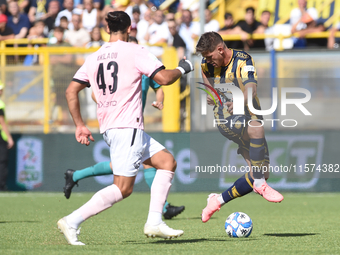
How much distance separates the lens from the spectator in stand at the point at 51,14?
14.2 m

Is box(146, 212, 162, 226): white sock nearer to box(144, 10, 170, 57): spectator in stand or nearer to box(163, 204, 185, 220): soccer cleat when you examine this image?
box(163, 204, 185, 220): soccer cleat

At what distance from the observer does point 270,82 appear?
11.9m

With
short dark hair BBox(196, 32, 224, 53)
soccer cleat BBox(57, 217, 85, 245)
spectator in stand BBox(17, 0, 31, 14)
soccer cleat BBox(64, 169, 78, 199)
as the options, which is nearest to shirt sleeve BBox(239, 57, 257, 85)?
short dark hair BBox(196, 32, 224, 53)

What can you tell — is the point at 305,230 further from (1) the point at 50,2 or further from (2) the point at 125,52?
(1) the point at 50,2

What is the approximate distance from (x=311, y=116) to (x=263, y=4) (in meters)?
5.14

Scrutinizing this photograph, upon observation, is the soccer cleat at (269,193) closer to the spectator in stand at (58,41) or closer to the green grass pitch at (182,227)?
the green grass pitch at (182,227)

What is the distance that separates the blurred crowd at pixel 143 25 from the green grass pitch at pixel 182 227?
3.61 m

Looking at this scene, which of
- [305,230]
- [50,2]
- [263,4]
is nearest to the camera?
[305,230]

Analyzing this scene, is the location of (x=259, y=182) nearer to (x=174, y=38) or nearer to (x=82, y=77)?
(x=82, y=77)

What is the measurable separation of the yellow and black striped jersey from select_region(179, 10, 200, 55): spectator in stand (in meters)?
6.21

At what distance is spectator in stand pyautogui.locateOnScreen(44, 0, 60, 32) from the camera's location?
46.6 ft

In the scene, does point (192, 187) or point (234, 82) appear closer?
point (234, 82)

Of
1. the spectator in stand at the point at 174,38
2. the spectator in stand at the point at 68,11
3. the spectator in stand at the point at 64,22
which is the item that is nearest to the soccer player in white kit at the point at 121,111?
the spectator in stand at the point at 174,38

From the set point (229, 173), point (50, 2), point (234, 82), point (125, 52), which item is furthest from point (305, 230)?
point (50, 2)
